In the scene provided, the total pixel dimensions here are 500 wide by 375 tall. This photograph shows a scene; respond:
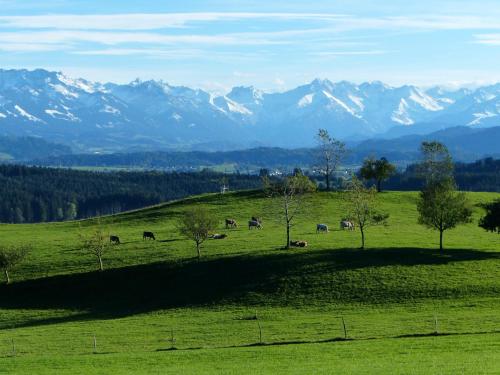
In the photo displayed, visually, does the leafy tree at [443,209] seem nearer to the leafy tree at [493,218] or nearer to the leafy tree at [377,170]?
the leafy tree at [493,218]

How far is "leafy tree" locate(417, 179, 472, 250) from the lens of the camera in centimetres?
8756

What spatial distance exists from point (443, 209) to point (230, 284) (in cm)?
2880

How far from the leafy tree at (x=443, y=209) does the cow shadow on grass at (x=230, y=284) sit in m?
3.88

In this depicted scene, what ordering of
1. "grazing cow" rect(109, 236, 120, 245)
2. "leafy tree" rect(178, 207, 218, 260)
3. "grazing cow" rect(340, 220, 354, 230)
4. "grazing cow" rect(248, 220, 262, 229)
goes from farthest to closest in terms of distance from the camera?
"grazing cow" rect(248, 220, 262, 229) < "grazing cow" rect(340, 220, 354, 230) < "grazing cow" rect(109, 236, 120, 245) < "leafy tree" rect(178, 207, 218, 260)

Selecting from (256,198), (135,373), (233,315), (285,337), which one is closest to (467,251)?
(233,315)

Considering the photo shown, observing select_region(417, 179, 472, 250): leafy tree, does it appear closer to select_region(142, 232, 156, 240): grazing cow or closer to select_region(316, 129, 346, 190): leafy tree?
select_region(142, 232, 156, 240): grazing cow

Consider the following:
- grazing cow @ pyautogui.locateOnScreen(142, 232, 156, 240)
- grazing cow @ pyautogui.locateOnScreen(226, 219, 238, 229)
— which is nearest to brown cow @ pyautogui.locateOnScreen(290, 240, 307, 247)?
grazing cow @ pyautogui.locateOnScreen(142, 232, 156, 240)

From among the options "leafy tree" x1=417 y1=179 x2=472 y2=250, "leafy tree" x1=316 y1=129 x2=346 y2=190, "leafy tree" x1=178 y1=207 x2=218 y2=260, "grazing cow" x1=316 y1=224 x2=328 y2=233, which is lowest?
"grazing cow" x1=316 y1=224 x2=328 y2=233

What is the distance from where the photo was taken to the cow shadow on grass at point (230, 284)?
241ft

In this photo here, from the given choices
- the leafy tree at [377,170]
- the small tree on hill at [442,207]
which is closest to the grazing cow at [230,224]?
the leafy tree at [377,170]

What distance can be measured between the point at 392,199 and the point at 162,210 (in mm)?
45803

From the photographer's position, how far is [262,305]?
236 ft

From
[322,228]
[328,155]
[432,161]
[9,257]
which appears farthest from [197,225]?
[328,155]

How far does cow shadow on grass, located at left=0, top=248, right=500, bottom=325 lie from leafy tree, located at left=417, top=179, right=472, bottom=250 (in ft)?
12.7
